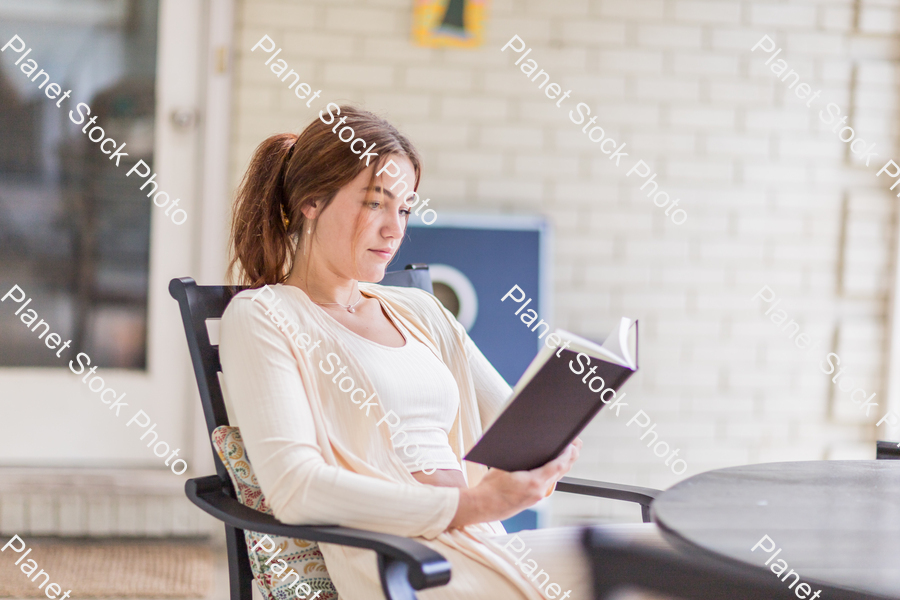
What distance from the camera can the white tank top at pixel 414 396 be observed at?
1.43 meters

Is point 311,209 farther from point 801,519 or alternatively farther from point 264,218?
point 801,519

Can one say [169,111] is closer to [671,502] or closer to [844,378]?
[671,502]

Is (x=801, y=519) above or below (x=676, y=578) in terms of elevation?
above

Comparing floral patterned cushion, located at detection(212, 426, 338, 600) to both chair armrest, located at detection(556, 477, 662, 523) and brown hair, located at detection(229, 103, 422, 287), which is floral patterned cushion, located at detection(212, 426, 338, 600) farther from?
chair armrest, located at detection(556, 477, 662, 523)

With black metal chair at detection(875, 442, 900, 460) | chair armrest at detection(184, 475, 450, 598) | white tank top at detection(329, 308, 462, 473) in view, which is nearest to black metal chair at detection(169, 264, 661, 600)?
chair armrest at detection(184, 475, 450, 598)

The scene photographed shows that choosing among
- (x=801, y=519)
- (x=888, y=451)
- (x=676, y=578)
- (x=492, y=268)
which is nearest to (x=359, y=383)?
(x=676, y=578)

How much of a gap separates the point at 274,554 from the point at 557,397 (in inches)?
22.3

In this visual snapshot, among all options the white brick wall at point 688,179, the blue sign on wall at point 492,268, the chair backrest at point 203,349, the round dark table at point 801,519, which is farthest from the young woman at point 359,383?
the white brick wall at point 688,179

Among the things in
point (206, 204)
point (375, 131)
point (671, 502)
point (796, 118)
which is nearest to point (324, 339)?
point (375, 131)

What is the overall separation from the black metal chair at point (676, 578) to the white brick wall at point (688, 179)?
6.28 ft

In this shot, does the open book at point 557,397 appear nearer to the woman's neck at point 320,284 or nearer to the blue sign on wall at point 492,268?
the woman's neck at point 320,284

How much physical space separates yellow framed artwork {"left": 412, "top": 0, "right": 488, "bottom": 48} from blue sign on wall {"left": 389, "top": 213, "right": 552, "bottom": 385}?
681 mm

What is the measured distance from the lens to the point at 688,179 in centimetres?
316

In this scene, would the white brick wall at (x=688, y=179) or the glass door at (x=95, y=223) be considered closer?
the glass door at (x=95, y=223)
